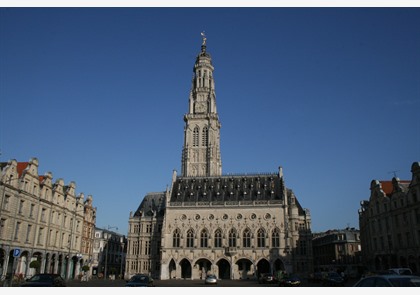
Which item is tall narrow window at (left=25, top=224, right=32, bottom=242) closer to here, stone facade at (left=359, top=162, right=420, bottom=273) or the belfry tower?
the belfry tower

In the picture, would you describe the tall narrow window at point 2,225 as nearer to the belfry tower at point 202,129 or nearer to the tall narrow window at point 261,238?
the tall narrow window at point 261,238

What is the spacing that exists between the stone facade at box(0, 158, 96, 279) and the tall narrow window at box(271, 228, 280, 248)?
31669 mm

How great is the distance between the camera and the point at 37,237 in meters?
48.5

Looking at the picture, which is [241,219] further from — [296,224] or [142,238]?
[142,238]

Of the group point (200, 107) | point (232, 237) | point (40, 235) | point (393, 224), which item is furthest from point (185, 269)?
point (200, 107)

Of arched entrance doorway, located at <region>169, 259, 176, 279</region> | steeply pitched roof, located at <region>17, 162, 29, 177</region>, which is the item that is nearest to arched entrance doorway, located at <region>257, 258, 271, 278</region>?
arched entrance doorway, located at <region>169, 259, 176, 279</region>

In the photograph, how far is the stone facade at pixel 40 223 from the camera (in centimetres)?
4247

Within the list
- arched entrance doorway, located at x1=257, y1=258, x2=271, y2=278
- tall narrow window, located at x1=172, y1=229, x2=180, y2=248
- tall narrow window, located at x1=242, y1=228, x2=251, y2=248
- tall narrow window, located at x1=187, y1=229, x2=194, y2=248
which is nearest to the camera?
arched entrance doorway, located at x1=257, y1=258, x2=271, y2=278

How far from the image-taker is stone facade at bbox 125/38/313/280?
215 feet

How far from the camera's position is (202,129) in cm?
9831

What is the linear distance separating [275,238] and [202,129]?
40.7m

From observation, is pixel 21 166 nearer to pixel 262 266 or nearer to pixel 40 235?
pixel 40 235

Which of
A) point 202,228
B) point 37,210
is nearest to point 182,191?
point 202,228

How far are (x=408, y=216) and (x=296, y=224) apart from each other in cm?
2373
